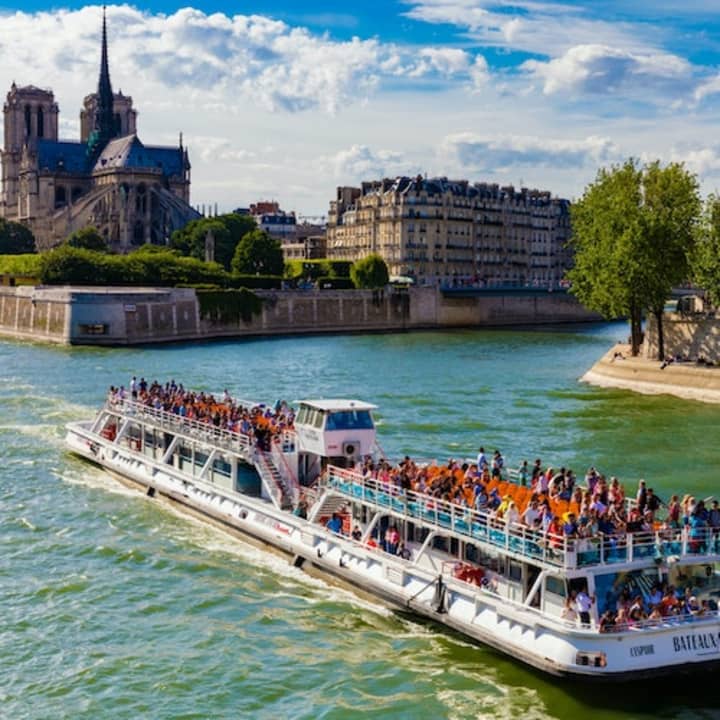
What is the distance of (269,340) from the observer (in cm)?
9075

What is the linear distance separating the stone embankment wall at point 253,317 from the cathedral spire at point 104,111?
79068 mm

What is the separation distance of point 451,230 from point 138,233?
42005 millimetres

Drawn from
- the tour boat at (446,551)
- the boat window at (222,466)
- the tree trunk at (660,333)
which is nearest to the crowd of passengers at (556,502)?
the tour boat at (446,551)

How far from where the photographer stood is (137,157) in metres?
162

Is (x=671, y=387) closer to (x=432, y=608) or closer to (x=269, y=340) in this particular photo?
(x=432, y=608)

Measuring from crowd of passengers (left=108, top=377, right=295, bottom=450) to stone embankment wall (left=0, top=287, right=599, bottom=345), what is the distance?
44184 mm

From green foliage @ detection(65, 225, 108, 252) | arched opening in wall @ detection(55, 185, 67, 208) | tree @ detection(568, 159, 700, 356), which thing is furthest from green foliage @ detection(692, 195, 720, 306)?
arched opening in wall @ detection(55, 185, 67, 208)

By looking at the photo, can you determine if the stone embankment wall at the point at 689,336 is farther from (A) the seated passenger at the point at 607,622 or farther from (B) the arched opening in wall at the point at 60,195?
(B) the arched opening in wall at the point at 60,195

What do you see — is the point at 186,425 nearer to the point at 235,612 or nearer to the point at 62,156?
the point at 235,612

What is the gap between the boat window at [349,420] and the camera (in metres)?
25.9

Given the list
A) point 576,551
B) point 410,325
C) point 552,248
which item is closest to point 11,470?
point 576,551

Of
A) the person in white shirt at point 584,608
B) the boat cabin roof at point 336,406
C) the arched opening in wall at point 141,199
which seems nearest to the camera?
the person in white shirt at point 584,608

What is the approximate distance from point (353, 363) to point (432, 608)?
48293 millimetres

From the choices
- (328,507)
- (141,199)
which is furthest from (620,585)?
(141,199)
